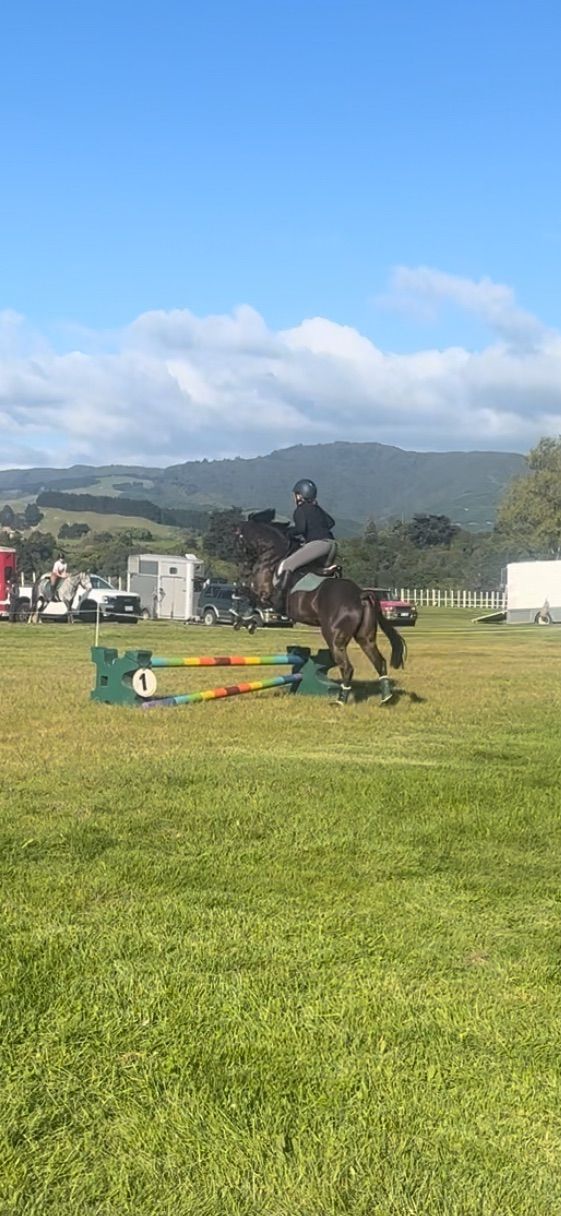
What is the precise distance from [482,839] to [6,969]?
3648 millimetres

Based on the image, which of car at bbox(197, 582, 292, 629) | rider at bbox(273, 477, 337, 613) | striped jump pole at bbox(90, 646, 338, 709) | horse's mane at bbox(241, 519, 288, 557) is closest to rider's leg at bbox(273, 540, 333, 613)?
rider at bbox(273, 477, 337, 613)

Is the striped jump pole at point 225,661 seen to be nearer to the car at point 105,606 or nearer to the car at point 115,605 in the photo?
the car at point 105,606

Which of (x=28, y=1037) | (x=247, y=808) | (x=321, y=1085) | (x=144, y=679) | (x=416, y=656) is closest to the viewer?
(x=321, y=1085)

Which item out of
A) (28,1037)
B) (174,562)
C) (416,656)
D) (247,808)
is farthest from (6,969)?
(174,562)

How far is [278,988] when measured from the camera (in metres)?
4.45

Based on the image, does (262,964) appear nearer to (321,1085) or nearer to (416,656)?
(321,1085)

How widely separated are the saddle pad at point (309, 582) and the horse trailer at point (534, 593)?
147 feet

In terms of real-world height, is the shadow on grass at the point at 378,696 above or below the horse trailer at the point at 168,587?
below

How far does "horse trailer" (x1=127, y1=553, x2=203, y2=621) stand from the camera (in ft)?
175

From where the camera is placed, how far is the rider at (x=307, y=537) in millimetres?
15633

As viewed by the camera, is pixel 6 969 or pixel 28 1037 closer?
pixel 28 1037

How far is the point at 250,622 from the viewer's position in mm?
16328

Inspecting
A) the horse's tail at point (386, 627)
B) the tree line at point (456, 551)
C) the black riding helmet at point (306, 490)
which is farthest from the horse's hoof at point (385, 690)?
the tree line at point (456, 551)

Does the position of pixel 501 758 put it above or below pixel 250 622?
below
